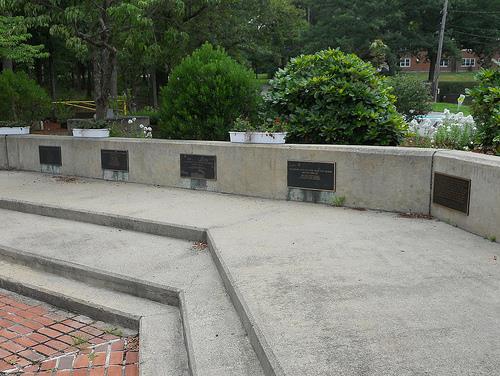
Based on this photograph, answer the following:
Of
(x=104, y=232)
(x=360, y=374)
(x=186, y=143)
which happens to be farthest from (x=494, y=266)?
(x=186, y=143)

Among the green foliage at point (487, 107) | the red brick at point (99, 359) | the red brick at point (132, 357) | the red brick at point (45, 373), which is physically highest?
the green foliage at point (487, 107)

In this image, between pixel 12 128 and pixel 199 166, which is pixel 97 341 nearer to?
pixel 199 166

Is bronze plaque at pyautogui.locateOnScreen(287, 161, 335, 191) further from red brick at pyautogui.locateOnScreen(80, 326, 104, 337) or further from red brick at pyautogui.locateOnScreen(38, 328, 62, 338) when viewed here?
red brick at pyautogui.locateOnScreen(38, 328, 62, 338)

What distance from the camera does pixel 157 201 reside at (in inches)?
301

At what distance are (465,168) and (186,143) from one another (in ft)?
14.0

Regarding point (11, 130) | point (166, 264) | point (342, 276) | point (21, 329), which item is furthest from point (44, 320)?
point (11, 130)

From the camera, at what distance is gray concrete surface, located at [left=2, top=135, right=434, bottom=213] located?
652 centimetres

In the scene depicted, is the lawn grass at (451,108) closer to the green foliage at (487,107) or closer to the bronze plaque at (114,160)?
the green foliage at (487,107)

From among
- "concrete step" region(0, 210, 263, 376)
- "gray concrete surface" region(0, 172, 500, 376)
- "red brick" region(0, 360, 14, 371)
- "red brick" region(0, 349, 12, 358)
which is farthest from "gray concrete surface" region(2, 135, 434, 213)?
"red brick" region(0, 360, 14, 371)

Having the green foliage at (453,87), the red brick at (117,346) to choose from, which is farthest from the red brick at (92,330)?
the green foliage at (453,87)

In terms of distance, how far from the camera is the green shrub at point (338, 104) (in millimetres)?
7590

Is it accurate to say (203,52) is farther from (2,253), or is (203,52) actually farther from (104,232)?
(2,253)

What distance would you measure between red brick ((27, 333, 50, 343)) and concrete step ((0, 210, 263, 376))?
0.91m

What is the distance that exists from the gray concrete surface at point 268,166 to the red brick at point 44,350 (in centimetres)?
412
